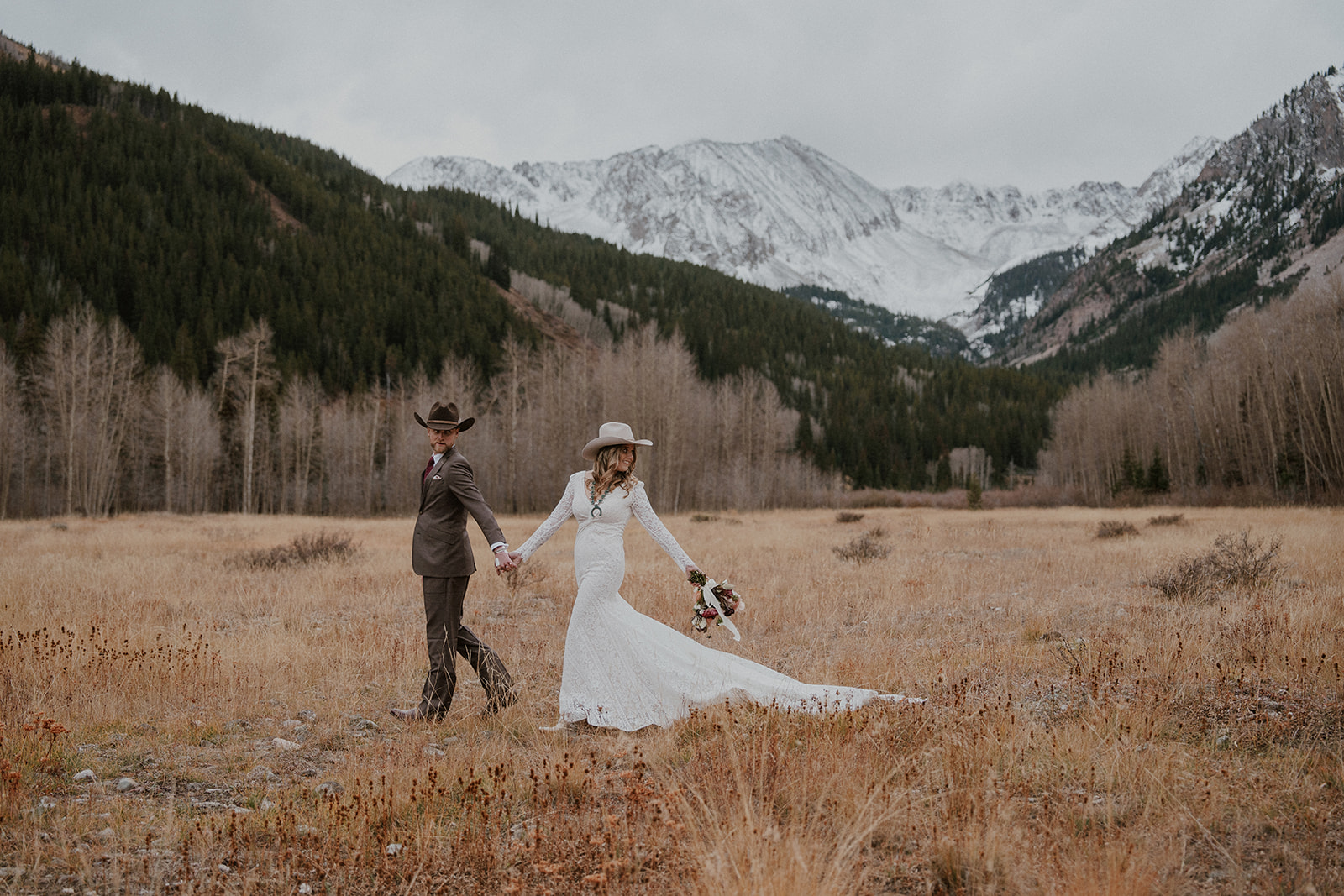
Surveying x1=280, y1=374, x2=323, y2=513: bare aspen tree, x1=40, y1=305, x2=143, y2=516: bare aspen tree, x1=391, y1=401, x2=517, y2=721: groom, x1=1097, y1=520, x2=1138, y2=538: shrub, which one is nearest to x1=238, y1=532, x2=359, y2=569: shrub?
x1=391, y1=401, x2=517, y2=721: groom

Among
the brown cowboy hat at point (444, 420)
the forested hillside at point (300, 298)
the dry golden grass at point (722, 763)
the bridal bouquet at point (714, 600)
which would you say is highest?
the forested hillside at point (300, 298)

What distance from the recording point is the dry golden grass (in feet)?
11.1

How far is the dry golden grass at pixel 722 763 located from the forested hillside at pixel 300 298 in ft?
168

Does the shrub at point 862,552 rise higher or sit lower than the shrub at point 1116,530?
lower

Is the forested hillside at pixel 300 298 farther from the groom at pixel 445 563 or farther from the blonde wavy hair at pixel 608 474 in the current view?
the blonde wavy hair at pixel 608 474

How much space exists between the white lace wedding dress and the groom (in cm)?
70

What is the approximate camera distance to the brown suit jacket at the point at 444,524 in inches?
246

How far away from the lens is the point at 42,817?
4.13 meters

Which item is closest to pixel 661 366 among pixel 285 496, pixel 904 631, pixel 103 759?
pixel 285 496

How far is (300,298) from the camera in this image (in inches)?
3551

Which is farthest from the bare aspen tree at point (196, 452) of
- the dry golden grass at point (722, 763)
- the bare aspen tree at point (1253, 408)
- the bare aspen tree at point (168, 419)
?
the bare aspen tree at point (1253, 408)

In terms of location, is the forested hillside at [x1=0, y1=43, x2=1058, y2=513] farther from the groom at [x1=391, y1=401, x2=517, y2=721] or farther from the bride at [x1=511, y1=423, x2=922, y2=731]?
the bride at [x1=511, y1=423, x2=922, y2=731]

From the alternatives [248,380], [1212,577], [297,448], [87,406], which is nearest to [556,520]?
[1212,577]

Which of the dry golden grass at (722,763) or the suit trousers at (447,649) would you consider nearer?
the dry golden grass at (722,763)
